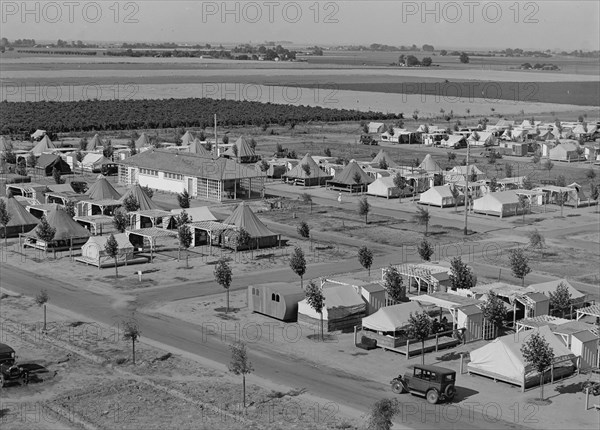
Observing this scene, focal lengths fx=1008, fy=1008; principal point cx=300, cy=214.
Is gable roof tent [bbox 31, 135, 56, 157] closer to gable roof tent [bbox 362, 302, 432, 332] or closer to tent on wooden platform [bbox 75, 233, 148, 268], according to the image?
tent on wooden platform [bbox 75, 233, 148, 268]

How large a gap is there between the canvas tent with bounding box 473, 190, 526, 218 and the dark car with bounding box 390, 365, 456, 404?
3061 cm

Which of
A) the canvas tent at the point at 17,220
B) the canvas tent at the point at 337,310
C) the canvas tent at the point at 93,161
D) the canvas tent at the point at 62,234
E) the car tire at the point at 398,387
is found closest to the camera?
the car tire at the point at 398,387

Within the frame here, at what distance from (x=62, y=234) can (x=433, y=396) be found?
79.6 ft

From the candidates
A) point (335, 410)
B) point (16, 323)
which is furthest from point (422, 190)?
point (335, 410)

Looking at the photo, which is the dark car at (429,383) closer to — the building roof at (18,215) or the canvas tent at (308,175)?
the building roof at (18,215)

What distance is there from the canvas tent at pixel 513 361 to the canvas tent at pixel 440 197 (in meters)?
29.8

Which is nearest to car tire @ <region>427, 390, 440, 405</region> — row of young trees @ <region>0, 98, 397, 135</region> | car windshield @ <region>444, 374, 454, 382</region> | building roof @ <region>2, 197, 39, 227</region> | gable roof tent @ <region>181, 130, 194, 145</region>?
car windshield @ <region>444, 374, 454, 382</region>

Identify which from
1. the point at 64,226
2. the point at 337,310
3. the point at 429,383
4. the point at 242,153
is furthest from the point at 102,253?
the point at 242,153

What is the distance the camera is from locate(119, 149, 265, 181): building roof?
60250 millimetres

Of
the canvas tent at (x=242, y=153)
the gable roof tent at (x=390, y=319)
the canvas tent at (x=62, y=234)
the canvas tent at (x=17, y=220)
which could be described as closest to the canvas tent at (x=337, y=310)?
the gable roof tent at (x=390, y=319)

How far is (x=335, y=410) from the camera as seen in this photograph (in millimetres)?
25375

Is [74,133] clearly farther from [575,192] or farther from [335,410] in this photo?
[335,410]

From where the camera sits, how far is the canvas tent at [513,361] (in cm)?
2775

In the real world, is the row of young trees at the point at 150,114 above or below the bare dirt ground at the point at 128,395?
below
